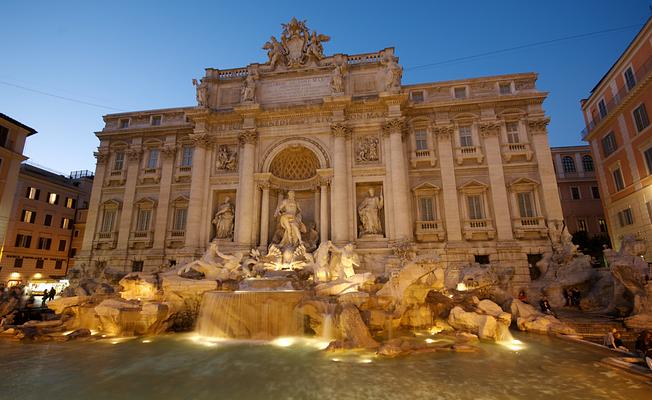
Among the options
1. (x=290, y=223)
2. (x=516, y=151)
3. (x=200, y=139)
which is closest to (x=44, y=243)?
(x=200, y=139)

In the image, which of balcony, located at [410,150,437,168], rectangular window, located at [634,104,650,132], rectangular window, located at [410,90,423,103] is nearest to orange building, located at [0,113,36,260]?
balcony, located at [410,150,437,168]

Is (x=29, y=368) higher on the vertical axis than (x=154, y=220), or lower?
lower

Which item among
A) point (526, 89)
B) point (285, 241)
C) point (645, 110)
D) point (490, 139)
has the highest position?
point (526, 89)

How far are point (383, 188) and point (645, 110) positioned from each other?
53.8ft

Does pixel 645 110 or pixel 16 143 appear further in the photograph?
pixel 16 143

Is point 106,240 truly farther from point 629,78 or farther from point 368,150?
point 629,78

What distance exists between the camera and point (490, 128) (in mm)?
19828

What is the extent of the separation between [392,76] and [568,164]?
918 inches

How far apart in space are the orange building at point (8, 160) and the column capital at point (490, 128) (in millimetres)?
32574

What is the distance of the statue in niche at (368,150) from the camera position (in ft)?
65.2

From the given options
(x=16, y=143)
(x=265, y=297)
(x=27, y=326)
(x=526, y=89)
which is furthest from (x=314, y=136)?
(x=16, y=143)

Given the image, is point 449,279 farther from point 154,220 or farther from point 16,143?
point 16,143

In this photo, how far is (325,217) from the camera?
1905 centimetres

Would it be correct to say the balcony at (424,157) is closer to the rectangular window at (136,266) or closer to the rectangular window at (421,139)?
the rectangular window at (421,139)
